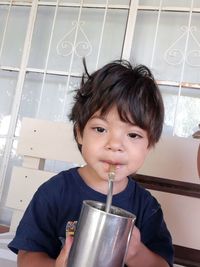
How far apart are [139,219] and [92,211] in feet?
1.00

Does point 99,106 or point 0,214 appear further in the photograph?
point 0,214

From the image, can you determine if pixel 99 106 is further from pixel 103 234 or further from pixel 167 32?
pixel 167 32

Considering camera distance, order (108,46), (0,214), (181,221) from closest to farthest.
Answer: (181,221) < (108,46) < (0,214)

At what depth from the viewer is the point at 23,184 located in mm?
1127

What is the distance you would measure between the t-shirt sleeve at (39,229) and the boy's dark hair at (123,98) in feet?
0.49

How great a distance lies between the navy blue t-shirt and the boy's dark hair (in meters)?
0.11

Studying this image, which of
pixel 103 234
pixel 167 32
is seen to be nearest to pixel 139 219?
pixel 103 234

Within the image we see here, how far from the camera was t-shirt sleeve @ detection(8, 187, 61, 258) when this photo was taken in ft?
1.97

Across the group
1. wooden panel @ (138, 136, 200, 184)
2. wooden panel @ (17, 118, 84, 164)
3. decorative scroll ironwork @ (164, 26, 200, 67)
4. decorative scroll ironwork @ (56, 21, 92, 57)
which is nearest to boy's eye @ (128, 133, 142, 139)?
wooden panel @ (138, 136, 200, 184)

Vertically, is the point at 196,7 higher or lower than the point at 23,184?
higher

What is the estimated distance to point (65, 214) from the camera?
2.13 feet

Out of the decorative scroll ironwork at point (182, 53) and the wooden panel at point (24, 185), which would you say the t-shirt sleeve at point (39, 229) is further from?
the decorative scroll ironwork at point (182, 53)

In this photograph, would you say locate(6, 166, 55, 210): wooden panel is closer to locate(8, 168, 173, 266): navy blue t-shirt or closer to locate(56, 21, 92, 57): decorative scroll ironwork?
locate(8, 168, 173, 266): navy blue t-shirt

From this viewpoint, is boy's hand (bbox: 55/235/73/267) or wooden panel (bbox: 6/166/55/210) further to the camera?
wooden panel (bbox: 6/166/55/210)
